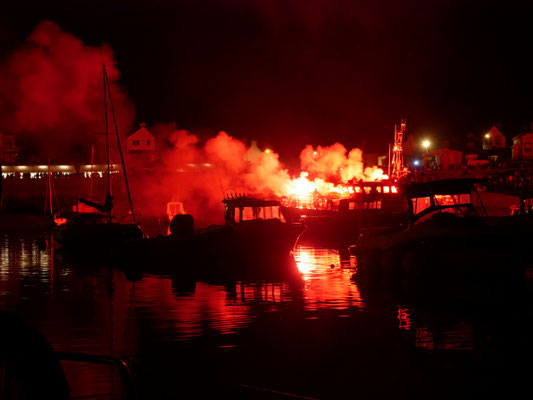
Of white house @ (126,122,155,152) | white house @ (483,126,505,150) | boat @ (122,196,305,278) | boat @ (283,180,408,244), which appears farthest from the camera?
white house @ (483,126,505,150)

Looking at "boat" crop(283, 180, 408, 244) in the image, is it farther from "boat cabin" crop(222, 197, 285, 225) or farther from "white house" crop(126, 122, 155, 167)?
"white house" crop(126, 122, 155, 167)

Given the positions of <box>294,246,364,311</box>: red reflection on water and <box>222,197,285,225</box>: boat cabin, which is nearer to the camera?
<box>294,246,364,311</box>: red reflection on water

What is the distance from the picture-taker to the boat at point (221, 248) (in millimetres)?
24875

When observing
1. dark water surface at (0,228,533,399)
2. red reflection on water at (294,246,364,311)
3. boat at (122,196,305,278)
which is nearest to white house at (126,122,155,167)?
red reflection on water at (294,246,364,311)

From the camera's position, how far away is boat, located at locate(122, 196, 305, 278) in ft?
81.6

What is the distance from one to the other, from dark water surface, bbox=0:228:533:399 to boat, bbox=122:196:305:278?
4110 mm

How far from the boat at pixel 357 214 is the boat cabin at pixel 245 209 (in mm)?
12105

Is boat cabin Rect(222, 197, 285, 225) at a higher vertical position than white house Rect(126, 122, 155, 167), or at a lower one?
lower

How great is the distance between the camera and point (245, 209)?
29.7 m

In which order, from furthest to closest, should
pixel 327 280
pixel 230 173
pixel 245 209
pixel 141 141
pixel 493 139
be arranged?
pixel 493 139 < pixel 141 141 < pixel 230 173 < pixel 245 209 < pixel 327 280

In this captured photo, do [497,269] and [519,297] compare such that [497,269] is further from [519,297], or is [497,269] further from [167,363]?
[167,363]

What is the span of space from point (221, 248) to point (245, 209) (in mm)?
5026

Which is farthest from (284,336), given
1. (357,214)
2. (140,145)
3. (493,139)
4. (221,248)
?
(493,139)

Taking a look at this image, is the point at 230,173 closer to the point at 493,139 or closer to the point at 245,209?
the point at 245,209
